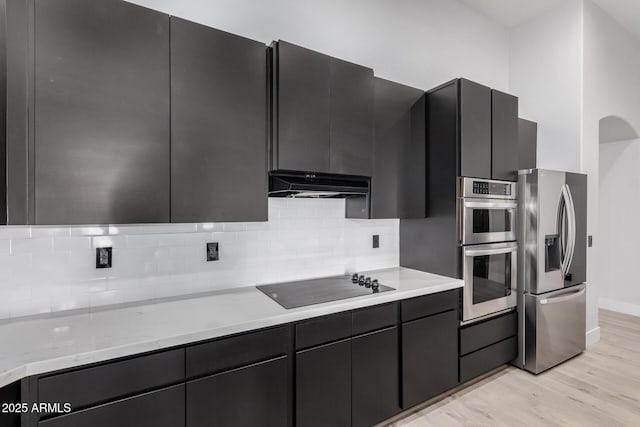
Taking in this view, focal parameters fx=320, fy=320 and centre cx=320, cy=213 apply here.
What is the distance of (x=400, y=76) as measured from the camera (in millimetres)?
3039

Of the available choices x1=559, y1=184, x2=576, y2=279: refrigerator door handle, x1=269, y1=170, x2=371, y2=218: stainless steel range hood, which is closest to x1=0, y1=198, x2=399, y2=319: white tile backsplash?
x1=269, y1=170, x2=371, y2=218: stainless steel range hood

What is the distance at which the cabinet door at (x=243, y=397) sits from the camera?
1441 millimetres

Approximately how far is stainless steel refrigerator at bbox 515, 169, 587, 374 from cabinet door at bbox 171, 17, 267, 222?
7.81 feet

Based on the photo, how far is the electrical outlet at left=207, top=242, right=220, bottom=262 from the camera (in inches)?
81.6

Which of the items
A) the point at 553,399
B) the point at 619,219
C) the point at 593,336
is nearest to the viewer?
the point at 553,399

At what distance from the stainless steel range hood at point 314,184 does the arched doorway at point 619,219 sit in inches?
157

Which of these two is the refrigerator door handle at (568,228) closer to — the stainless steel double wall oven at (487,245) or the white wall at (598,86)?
the stainless steel double wall oven at (487,245)

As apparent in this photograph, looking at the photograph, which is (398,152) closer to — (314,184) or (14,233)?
(314,184)

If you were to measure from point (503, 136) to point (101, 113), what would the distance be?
9.82 feet

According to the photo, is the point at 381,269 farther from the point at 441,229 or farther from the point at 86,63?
the point at 86,63

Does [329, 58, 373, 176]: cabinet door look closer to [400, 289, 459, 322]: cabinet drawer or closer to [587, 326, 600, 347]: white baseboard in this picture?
[400, 289, 459, 322]: cabinet drawer

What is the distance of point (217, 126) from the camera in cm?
175

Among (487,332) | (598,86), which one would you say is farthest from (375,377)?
(598,86)

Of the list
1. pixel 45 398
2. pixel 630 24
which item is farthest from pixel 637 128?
pixel 45 398
